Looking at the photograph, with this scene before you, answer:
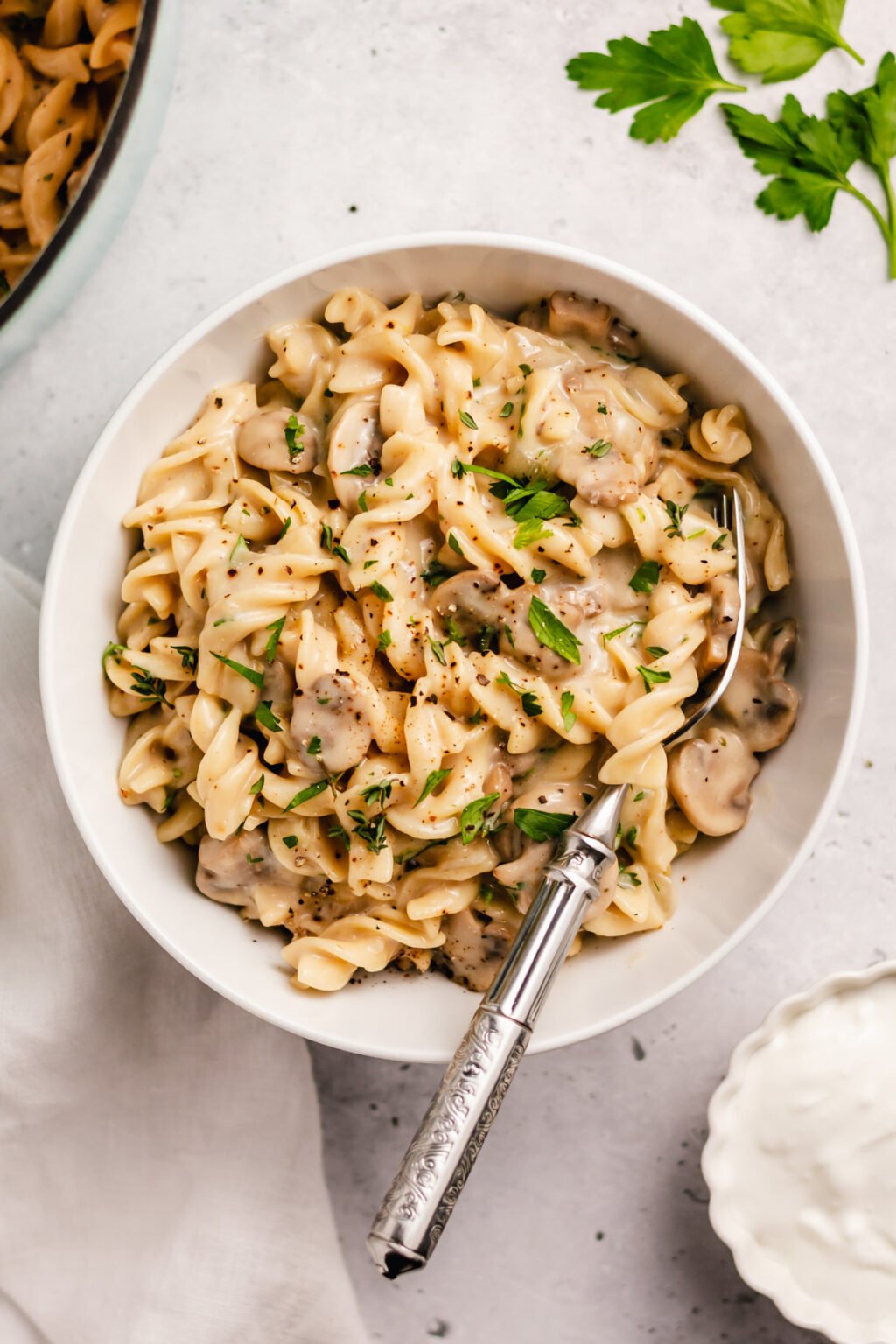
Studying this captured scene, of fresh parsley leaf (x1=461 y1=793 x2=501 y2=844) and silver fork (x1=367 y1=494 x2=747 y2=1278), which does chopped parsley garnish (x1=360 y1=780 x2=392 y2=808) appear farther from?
silver fork (x1=367 y1=494 x2=747 y2=1278)

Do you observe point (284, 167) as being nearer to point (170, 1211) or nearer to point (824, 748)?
point (824, 748)

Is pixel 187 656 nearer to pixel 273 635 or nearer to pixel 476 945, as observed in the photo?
pixel 273 635

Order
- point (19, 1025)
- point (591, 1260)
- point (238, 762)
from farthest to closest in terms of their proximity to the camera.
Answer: point (591, 1260) < point (19, 1025) < point (238, 762)

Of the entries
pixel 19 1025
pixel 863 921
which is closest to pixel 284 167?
pixel 19 1025

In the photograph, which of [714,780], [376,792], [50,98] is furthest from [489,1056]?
[50,98]

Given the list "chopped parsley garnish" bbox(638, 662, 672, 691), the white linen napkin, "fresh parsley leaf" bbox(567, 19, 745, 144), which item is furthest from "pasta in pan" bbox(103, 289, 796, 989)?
"fresh parsley leaf" bbox(567, 19, 745, 144)

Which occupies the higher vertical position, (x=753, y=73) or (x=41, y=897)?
(x=753, y=73)
